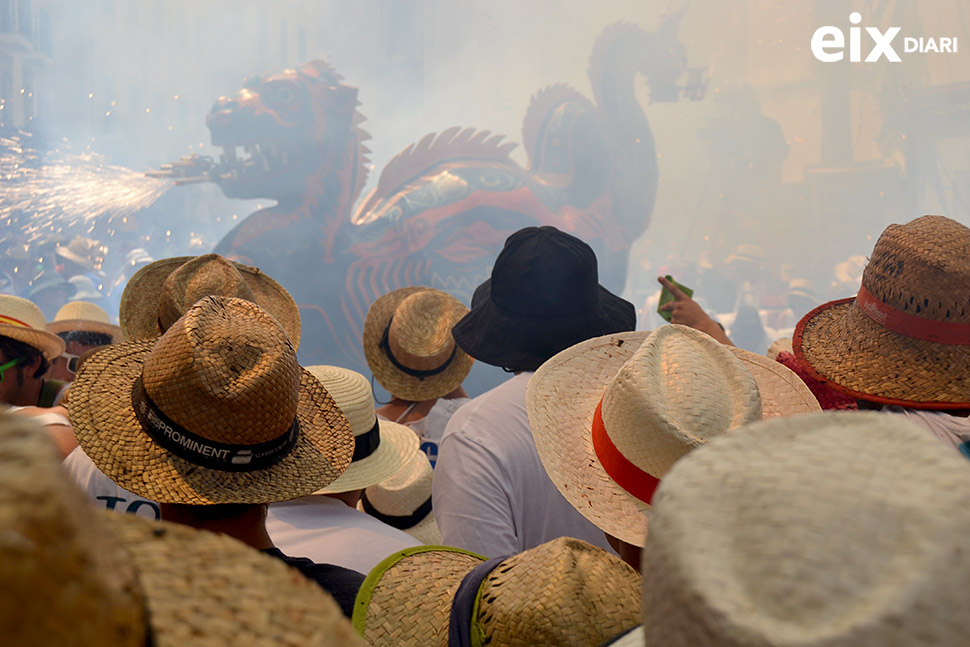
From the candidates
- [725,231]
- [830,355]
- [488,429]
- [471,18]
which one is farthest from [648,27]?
[488,429]

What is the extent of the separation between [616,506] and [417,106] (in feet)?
24.2

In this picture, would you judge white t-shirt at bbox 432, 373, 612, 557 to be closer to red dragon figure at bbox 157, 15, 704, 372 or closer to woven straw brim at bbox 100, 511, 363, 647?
woven straw brim at bbox 100, 511, 363, 647

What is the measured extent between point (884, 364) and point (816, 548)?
1403 millimetres

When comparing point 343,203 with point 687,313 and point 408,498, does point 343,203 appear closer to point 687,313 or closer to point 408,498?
point 408,498

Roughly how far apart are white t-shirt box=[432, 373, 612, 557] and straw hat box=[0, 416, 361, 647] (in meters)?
0.95

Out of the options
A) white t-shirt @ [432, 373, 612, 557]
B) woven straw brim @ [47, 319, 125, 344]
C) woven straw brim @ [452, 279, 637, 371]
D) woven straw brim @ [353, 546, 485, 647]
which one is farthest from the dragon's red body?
woven straw brim @ [353, 546, 485, 647]

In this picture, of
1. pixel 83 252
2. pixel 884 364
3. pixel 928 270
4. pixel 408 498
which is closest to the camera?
pixel 928 270

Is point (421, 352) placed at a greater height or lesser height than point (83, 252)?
greater

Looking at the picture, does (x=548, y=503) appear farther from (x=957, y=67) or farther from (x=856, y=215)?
(x=957, y=67)

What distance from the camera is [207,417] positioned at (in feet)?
3.54

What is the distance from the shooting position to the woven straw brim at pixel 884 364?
60.9 inches

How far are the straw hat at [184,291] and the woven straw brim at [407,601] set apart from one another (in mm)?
1376

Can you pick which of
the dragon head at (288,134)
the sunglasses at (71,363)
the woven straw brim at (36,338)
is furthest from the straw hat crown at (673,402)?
the dragon head at (288,134)

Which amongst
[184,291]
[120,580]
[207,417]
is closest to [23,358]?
[184,291]
